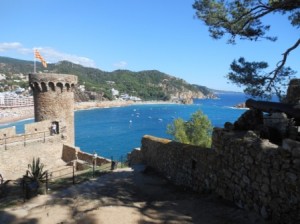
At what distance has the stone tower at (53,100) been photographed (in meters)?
22.7

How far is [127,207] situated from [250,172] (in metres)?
2.85

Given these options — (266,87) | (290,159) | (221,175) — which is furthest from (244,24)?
(290,159)

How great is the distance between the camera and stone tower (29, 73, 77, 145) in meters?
22.7

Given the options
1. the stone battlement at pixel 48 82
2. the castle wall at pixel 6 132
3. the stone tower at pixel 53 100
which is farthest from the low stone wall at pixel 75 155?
the stone battlement at pixel 48 82

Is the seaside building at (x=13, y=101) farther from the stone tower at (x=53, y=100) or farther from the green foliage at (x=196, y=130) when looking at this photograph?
the stone tower at (x=53, y=100)

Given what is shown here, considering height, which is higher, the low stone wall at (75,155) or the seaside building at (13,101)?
the low stone wall at (75,155)

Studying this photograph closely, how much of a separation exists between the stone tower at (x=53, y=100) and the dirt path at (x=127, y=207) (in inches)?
501

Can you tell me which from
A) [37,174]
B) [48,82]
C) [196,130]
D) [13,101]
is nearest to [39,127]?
[48,82]

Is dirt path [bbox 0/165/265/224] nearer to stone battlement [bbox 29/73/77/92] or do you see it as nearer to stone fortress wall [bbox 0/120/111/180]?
stone fortress wall [bbox 0/120/111/180]

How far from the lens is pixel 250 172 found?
609 cm

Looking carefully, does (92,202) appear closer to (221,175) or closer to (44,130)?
(221,175)

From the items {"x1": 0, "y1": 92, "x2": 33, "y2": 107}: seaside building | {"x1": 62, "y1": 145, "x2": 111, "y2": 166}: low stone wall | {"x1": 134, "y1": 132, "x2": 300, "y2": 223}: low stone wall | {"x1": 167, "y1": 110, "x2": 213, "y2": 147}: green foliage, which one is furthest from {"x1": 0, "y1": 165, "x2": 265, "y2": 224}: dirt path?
{"x1": 0, "y1": 92, "x2": 33, "y2": 107}: seaside building

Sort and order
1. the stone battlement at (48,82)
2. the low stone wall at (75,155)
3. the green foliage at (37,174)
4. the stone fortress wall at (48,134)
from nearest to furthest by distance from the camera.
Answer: the green foliage at (37,174)
the stone fortress wall at (48,134)
the low stone wall at (75,155)
the stone battlement at (48,82)

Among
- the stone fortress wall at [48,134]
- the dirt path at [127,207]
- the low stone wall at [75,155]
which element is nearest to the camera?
the dirt path at [127,207]
